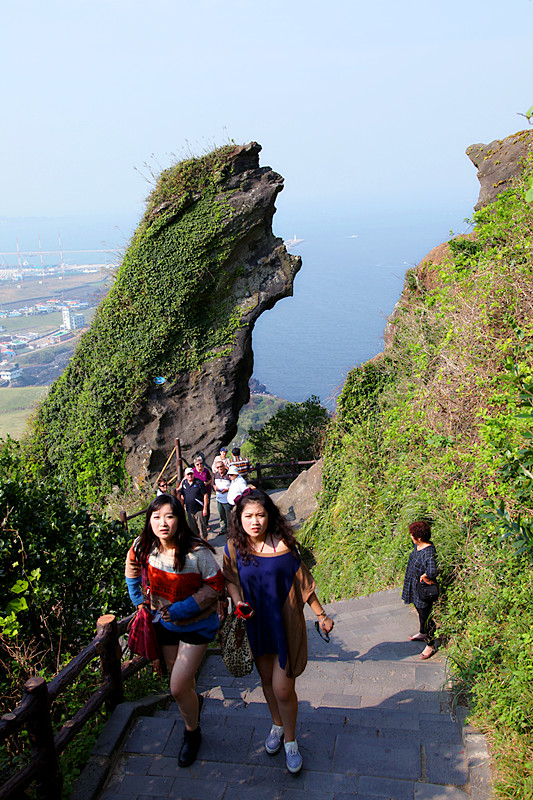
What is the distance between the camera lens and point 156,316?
1386 cm

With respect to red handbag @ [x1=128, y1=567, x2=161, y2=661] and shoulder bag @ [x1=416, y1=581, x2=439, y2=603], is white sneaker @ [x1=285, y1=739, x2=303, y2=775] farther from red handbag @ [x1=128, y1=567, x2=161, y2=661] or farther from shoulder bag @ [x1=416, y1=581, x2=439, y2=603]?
shoulder bag @ [x1=416, y1=581, x2=439, y2=603]

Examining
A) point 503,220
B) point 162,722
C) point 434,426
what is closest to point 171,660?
point 162,722

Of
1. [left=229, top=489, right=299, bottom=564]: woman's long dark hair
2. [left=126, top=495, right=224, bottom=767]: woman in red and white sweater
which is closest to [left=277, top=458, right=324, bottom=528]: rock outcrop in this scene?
[left=126, top=495, right=224, bottom=767]: woman in red and white sweater

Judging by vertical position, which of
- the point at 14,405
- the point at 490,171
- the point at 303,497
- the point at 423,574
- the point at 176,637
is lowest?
the point at 303,497

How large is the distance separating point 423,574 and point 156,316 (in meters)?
10.2

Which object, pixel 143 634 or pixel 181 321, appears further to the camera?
pixel 181 321

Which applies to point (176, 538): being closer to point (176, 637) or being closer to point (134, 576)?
point (134, 576)

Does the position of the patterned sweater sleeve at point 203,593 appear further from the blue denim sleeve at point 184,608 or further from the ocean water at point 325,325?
the ocean water at point 325,325

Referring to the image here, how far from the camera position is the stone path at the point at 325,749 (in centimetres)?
323

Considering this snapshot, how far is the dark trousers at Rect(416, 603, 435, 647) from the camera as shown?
5191 millimetres

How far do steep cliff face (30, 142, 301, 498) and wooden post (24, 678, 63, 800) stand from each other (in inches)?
436

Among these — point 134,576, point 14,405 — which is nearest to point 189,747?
point 134,576

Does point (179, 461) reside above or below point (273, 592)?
below

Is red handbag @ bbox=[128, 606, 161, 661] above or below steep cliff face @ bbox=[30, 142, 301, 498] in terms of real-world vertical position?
below
